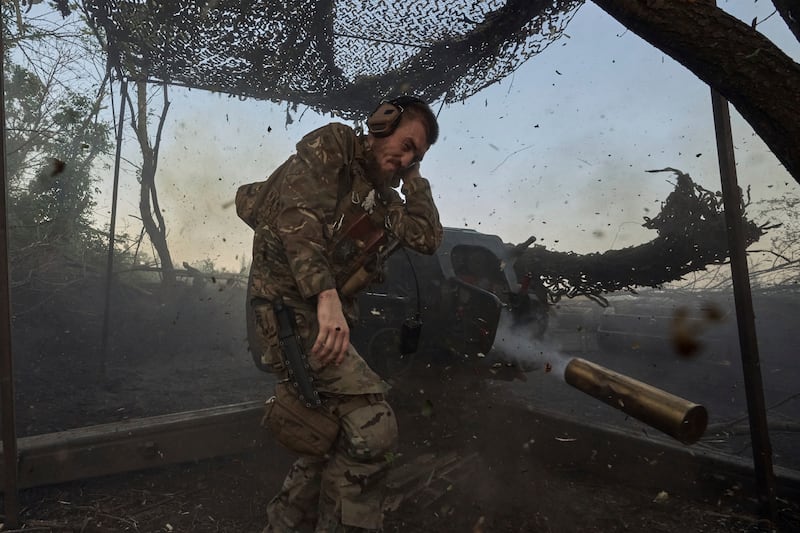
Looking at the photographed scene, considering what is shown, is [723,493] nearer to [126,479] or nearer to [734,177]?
[734,177]

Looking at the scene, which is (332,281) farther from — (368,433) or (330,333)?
(368,433)

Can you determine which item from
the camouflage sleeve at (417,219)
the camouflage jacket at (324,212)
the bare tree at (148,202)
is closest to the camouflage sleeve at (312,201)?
the camouflage jacket at (324,212)

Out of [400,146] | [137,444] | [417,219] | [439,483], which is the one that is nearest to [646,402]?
[439,483]

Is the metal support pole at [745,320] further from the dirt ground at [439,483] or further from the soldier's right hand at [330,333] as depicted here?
the soldier's right hand at [330,333]

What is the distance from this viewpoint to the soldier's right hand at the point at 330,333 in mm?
1848

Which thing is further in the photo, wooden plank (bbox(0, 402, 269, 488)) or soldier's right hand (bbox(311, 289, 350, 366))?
wooden plank (bbox(0, 402, 269, 488))

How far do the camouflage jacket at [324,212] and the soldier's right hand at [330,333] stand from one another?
7.1 inches

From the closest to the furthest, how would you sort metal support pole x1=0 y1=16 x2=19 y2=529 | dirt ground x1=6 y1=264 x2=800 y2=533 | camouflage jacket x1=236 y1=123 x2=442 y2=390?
camouflage jacket x1=236 y1=123 x2=442 y2=390, metal support pole x1=0 y1=16 x2=19 y2=529, dirt ground x1=6 y1=264 x2=800 y2=533

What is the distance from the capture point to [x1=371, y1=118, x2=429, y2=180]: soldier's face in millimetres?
2361

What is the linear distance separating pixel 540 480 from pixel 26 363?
6987 millimetres

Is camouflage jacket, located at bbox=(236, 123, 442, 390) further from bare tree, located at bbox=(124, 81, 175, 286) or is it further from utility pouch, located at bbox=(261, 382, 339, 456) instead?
bare tree, located at bbox=(124, 81, 175, 286)

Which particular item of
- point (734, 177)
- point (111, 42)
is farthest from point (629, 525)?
point (111, 42)

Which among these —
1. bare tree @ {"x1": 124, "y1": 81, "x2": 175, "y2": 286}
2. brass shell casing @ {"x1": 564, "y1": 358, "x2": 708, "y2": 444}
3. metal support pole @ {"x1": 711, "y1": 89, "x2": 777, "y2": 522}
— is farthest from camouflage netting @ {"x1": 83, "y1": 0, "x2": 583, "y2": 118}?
bare tree @ {"x1": 124, "y1": 81, "x2": 175, "y2": 286}

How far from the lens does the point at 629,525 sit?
8.84ft
